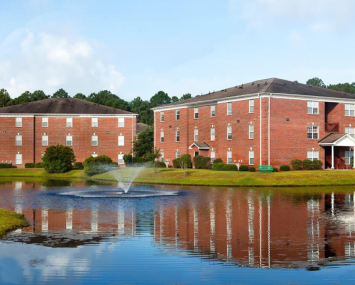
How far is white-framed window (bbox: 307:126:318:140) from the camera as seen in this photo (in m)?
66.0

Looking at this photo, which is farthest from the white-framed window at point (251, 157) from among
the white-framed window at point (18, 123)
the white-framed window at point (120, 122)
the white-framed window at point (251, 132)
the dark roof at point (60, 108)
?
the white-framed window at point (18, 123)

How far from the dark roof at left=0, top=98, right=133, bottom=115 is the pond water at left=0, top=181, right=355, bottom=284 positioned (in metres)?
57.5

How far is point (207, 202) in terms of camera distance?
3566cm

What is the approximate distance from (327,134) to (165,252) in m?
53.9

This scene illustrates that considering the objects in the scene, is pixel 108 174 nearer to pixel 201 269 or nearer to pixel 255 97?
pixel 255 97

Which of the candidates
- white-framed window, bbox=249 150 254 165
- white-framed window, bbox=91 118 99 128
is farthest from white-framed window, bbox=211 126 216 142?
white-framed window, bbox=91 118 99 128

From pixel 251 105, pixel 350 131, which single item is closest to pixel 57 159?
pixel 251 105

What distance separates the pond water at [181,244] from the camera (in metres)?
14.6

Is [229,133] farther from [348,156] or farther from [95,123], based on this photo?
[95,123]

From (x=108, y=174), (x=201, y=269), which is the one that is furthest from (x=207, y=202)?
(x=108, y=174)

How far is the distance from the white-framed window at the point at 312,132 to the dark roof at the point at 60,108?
34.5 metres

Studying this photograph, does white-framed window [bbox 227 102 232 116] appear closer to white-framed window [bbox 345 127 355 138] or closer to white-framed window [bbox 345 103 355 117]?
white-framed window [bbox 345 103 355 117]

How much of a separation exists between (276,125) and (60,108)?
4328cm

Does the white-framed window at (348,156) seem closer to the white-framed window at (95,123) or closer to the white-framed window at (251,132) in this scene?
the white-framed window at (251,132)
